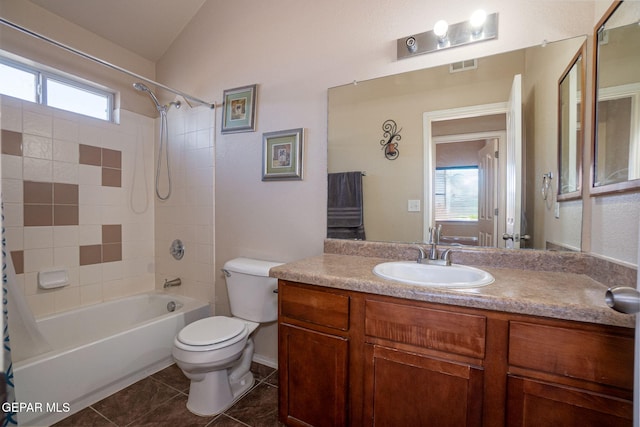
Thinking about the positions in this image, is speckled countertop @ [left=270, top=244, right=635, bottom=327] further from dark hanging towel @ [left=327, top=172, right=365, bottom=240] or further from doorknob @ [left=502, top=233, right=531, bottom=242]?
dark hanging towel @ [left=327, top=172, right=365, bottom=240]

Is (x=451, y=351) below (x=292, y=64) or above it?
below

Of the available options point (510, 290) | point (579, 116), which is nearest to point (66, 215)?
point (510, 290)

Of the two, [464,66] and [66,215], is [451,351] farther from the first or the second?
[66,215]

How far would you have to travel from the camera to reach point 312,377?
4.27 ft

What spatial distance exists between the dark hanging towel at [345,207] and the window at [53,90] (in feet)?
6.74

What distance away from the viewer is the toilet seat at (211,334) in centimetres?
151

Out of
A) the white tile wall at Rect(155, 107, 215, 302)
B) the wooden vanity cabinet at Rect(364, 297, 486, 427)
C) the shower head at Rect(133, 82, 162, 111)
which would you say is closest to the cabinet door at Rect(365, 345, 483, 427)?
the wooden vanity cabinet at Rect(364, 297, 486, 427)

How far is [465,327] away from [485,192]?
75 centimetres

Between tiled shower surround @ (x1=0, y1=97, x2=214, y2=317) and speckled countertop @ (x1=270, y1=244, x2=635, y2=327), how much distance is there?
139 cm

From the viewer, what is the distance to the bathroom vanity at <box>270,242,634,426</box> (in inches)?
34.1

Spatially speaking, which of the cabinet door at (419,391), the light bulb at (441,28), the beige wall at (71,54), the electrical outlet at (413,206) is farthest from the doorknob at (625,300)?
the beige wall at (71,54)

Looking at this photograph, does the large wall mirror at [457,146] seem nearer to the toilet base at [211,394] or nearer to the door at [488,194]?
the door at [488,194]

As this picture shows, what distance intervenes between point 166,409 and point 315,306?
1.16 meters

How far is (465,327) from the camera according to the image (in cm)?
100
